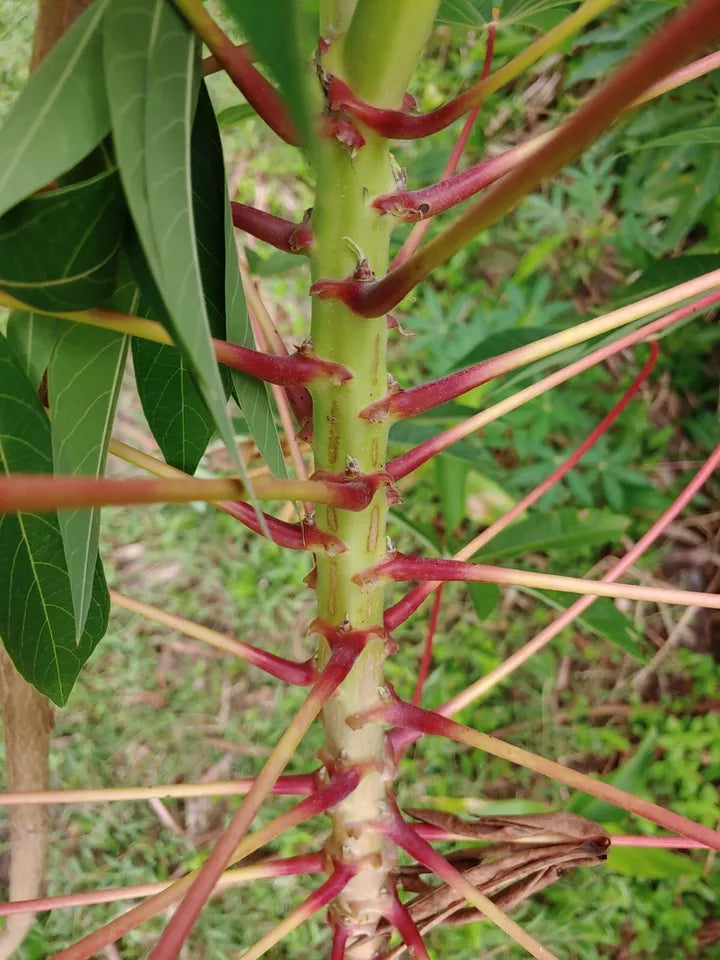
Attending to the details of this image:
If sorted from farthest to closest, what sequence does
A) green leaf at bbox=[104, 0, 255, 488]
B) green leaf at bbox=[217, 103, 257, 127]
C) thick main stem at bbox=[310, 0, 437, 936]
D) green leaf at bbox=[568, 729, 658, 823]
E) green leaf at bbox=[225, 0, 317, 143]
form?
1. green leaf at bbox=[568, 729, 658, 823]
2. green leaf at bbox=[217, 103, 257, 127]
3. thick main stem at bbox=[310, 0, 437, 936]
4. green leaf at bbox=[104, 0, 255, 488]
5. green leaf at bbox=[225, 0, 317, 143]

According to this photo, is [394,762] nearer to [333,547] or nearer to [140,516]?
[333,547]

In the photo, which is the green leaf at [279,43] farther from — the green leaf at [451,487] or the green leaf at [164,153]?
the green leaf at [451,487]

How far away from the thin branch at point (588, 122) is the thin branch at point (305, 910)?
45cm

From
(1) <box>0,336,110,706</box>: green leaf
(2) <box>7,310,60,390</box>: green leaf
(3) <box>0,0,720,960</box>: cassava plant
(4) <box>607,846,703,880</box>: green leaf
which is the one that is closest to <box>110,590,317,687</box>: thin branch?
(3) <box>0,0,720,960</box>: cassava plant

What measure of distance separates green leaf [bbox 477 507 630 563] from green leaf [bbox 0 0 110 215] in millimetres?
563

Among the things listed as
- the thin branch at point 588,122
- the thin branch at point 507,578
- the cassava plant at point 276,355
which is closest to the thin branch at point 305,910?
the cassava plant at point 276,355

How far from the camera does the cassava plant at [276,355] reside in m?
0.27

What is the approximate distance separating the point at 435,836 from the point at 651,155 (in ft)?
3.54

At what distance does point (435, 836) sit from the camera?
633 mm

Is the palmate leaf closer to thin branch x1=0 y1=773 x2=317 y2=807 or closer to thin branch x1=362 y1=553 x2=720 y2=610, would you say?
thin branch x1=362 y1=553 x2=720 y2=610

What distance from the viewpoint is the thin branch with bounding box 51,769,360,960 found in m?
0.43

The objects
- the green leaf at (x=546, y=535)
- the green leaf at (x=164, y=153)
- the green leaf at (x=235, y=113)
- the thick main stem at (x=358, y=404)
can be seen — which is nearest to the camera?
the green leaf at (x=164, y=153)

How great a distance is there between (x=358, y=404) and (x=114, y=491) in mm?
235

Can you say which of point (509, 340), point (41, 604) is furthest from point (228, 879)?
point (509, 340)
